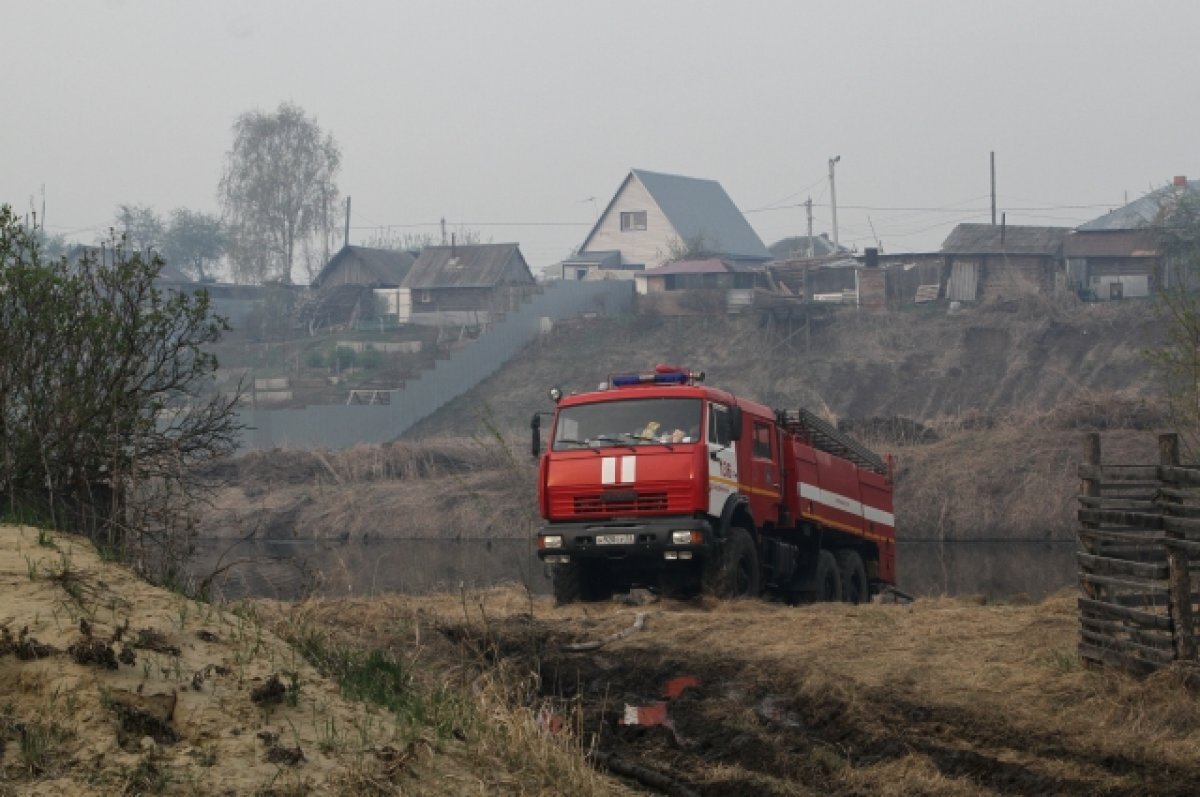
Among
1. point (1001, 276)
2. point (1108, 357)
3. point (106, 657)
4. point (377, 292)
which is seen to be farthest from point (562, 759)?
point (377, 292)

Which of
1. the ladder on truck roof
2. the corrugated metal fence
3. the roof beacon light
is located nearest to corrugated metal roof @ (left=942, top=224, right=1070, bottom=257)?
the corrugated metal fence

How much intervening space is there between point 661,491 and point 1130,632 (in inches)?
299

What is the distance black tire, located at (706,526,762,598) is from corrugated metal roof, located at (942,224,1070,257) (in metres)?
56.5

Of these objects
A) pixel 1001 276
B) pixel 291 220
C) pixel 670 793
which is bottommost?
pixel 670 793

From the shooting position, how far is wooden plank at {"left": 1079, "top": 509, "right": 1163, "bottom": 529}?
11273 mm

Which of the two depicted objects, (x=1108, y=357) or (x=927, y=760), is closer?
(x=927, y=760)

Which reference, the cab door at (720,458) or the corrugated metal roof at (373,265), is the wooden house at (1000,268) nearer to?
the corrugated metal roof at (373,265)

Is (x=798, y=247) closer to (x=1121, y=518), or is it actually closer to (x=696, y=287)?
(x=696, y=287)

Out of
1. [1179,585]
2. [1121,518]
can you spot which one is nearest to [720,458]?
[1121,518]

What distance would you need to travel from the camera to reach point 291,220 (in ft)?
340

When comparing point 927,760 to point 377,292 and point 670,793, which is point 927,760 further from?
point 377,292

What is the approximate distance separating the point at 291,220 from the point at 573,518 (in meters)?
89.0

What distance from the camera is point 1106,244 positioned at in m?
75.2

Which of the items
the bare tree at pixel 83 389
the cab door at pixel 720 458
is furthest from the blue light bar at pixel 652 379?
the bare tree at pixel 83 389
